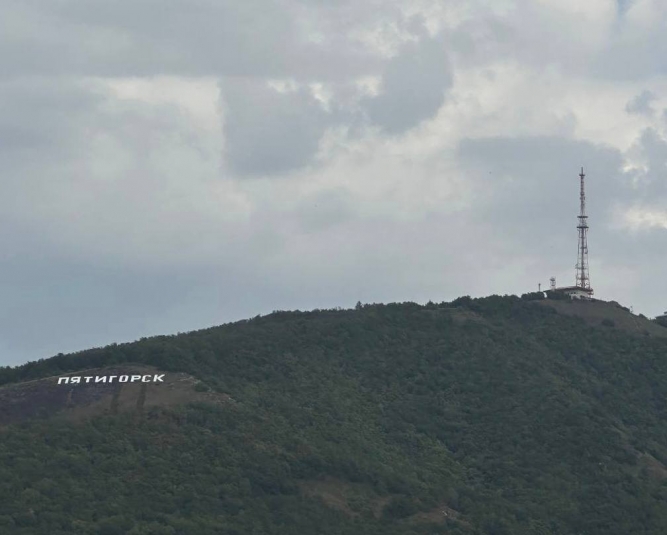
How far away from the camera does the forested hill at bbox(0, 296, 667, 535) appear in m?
132

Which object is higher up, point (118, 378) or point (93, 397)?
point (118, 378)

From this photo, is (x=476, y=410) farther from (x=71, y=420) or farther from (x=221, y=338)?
(x=71, y=420)

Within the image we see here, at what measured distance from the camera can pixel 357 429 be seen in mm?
152750

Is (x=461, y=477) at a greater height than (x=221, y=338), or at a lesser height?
lesser

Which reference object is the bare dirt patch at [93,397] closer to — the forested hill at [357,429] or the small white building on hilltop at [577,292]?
the forested hill at [357,429]

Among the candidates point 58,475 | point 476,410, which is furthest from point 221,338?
point 58,475

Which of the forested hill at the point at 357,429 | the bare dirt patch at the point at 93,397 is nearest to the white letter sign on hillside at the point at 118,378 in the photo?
the bare dirt patch at the point at 93,397

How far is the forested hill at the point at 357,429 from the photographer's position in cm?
13175

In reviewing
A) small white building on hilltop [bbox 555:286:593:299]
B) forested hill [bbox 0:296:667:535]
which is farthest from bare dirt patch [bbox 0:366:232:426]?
small white building on hilltop [bbox 555:286:593:299]

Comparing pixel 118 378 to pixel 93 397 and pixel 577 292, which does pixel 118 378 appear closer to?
pixel 93 397

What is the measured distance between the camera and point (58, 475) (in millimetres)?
130875

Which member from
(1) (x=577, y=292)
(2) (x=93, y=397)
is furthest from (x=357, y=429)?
(1) (x=577, y=292)

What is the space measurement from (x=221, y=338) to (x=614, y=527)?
46.2 meters

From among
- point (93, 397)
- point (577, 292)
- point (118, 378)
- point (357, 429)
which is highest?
point (577, 292)
